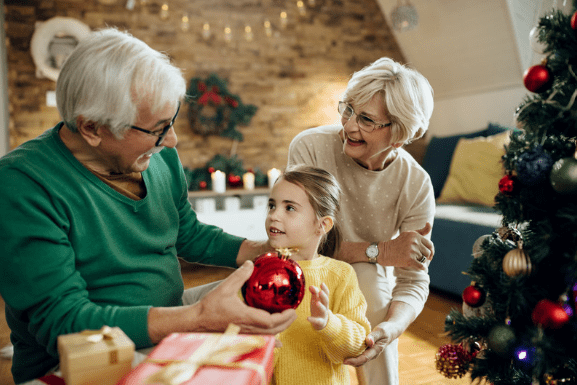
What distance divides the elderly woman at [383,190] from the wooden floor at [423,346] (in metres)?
0.65

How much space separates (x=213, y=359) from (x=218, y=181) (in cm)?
355

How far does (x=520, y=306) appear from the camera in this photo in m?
0.98

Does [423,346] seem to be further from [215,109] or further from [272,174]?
[215,109]

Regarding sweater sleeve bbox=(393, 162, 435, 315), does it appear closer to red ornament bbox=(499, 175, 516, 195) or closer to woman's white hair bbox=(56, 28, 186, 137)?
red ornament bbox=(499, 175, 516, 195)

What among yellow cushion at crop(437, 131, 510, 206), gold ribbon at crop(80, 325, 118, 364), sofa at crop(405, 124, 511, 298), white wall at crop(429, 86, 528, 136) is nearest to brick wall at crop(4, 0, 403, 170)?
white wall at crop(429, 86, 528, 136)

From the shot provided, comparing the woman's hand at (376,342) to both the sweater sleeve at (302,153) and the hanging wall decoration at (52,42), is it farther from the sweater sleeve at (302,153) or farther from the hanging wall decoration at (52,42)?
the hanging wall decoration at (52,42)

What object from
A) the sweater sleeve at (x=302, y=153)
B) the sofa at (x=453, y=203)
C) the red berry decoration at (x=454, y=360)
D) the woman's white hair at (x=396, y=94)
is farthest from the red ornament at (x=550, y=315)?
the sofa at (x=453, y=203)

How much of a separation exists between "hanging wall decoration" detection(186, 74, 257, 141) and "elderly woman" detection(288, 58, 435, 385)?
105 inches

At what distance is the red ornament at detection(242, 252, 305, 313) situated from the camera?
2.89 feet

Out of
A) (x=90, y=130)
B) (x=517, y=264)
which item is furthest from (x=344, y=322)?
(x=90, y=130)

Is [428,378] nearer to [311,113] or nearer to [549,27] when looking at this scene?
[549,27]

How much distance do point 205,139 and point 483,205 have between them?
2.69m

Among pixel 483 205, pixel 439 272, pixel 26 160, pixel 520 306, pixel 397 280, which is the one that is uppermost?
pixel 26 160

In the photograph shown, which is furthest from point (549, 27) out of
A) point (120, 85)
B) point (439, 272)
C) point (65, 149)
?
point (439, 272)
